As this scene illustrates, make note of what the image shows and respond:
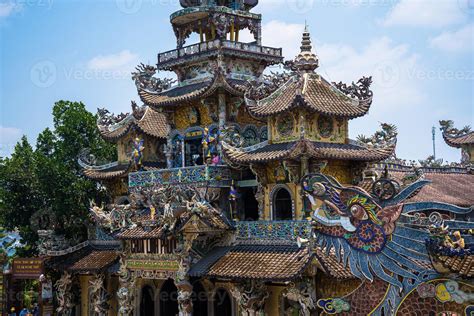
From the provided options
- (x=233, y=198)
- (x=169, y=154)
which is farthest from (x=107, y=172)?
(x=233, y=198)

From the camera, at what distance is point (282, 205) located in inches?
838

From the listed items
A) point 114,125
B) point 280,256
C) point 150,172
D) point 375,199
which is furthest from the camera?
point 114,125

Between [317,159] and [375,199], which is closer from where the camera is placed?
[375,199]

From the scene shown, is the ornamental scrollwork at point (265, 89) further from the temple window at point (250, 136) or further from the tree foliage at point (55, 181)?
the tree foliage at point (55, 181)

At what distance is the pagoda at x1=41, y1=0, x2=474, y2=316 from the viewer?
14484 mm

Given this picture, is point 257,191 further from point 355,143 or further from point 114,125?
point 114,125

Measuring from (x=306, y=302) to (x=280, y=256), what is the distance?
1.73 m

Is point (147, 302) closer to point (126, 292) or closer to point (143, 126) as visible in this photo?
point (126, 292)

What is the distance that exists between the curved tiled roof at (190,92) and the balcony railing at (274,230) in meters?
4.45

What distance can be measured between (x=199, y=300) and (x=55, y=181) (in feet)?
29.7

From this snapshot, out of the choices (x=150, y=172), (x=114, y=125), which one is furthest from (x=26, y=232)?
(x=150, y=172)

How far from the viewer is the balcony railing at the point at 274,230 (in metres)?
19.1

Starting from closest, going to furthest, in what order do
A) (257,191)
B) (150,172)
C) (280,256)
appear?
(280,256) → (257,191) → (150,172)

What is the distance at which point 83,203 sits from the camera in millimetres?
29234
